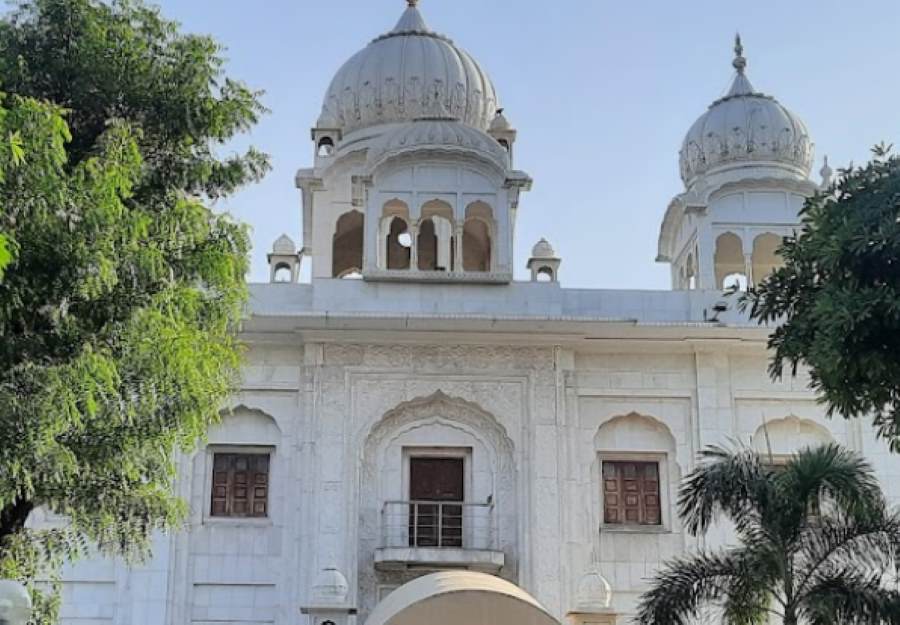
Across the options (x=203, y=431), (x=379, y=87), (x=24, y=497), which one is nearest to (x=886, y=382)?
(x=203, y=431)

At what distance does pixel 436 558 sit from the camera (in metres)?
15.7

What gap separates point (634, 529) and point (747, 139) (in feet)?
20.5

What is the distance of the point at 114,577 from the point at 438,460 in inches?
169

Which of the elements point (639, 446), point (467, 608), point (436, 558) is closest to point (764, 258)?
point (639, 446)

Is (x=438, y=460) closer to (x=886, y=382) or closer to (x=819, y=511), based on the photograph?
(x=819, y=511)

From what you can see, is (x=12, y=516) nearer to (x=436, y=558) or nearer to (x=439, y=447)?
(x=436, y=558)

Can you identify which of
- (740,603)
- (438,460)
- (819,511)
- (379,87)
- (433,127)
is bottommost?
(740,603)

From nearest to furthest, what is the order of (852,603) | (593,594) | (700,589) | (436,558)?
1. (852,603)
2. (700,589)
3. (593,594)
4. (436,558)

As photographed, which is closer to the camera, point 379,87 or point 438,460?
point 438,460

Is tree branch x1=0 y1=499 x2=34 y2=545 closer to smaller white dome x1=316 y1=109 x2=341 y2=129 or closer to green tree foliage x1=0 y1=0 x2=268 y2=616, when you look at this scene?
green tree foliage x1=0 y1=0 x2=268 y2=616

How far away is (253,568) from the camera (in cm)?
1617

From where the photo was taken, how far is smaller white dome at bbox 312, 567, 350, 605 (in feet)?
46.4

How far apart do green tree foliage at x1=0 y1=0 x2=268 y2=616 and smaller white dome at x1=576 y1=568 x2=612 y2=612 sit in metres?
6.00

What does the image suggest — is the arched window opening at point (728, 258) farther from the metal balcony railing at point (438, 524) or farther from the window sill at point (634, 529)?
the metal balcony railing at point (438, 524)
